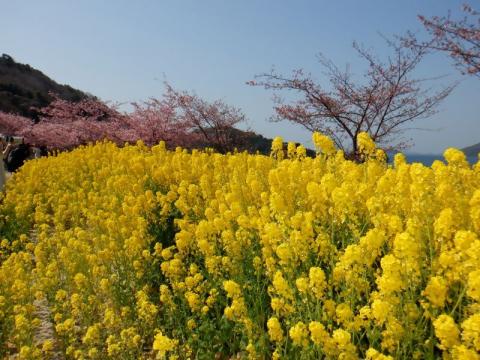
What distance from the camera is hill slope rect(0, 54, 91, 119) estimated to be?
45525 mm

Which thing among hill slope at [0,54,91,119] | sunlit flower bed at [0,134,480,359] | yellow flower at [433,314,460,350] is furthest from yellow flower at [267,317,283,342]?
hill slope at [0,54,91,119]

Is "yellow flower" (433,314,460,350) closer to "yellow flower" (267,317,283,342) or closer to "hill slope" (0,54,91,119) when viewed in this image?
"yellow flower" (267,317,283,342)

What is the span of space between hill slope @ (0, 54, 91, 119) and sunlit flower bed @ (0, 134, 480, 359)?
4181cm

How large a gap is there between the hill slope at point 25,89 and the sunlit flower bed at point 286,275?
41813mm

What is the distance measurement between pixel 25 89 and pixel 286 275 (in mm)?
51463

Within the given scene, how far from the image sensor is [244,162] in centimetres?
834

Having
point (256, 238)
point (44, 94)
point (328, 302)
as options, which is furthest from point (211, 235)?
point (44, 94)

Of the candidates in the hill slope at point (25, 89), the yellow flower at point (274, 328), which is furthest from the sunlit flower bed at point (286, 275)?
the hill slope at point (25, 89)

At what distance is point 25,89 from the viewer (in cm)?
5038

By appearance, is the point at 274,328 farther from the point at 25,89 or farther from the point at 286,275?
the point at 25,89

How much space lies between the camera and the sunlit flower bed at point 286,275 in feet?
9.84

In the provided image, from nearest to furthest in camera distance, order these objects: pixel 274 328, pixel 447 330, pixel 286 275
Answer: pixel 447 330 → pixel 274 328 → pixel 286 275

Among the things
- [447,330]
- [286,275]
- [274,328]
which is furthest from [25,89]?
[447,330]

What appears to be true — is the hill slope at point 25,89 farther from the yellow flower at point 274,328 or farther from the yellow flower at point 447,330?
the yellow flower at point 447,330
